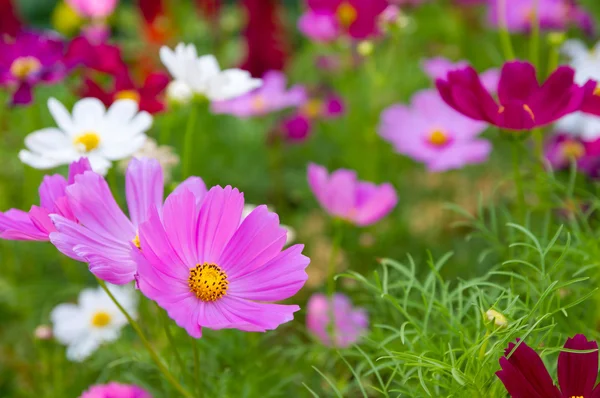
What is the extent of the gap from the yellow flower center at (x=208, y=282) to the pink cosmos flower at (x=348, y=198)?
0.32 m

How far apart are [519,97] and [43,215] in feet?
1.23

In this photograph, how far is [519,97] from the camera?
59cm

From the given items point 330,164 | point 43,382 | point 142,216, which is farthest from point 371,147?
point 142,216

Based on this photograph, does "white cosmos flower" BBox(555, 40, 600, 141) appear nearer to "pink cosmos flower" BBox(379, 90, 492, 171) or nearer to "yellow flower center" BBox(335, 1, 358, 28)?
"pink cosmos flower" BBox(379, 90, 492, 171)

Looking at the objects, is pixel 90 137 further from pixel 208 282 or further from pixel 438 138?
pixel 438 138

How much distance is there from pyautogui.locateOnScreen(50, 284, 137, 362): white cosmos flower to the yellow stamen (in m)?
0.48

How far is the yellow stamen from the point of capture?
3.43 ft

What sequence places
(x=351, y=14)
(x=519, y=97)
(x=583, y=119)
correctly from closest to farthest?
(x=519, y=97) < (x=583, y=119) < (x=351, y=14)

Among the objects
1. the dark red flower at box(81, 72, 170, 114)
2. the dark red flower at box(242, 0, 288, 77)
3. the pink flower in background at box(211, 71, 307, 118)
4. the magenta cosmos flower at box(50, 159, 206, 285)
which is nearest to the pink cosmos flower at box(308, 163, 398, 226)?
the dark red flower at box(81, 72, 170, 114)

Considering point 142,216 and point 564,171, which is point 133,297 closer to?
point 142,216

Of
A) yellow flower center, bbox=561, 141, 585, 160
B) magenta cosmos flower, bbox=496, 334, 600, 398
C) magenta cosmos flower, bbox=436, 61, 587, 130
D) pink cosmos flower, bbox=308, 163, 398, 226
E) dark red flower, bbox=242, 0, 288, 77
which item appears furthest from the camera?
dark red flower, bbox=242, 0, 288, 77

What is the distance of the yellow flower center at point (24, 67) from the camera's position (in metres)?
0.83

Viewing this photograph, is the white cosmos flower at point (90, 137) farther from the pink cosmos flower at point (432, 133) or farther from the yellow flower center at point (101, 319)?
the pink cosmos flower at point (432, 133)

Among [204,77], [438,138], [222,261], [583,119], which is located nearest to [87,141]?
[204,77]
